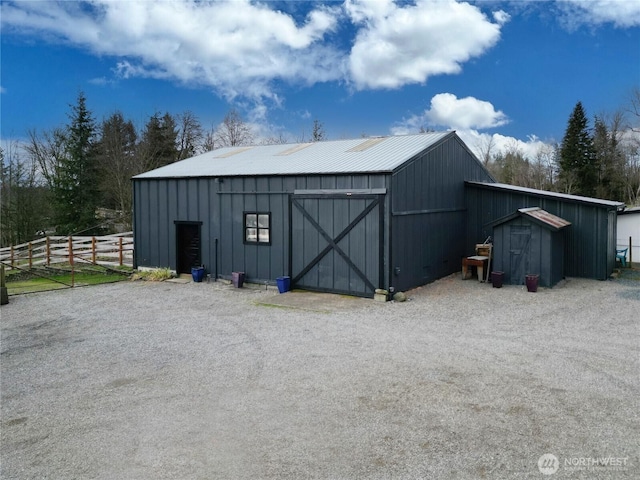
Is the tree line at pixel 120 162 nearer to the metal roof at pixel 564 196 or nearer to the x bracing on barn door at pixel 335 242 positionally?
the x bracing on barn door at pixel 335 242

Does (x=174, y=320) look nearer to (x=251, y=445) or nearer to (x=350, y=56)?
(x=251, y=445)

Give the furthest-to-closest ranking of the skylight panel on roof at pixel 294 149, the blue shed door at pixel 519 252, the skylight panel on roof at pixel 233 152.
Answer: the skylight panel on roof at pixel 233 152, the skylight panel on roof at pixel 294 149, the blue shed door at pixel 519 252

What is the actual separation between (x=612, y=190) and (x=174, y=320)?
39.3m

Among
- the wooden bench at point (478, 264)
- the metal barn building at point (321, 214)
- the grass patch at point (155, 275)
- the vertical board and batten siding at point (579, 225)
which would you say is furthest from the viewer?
the grass patch at point (155, 275)

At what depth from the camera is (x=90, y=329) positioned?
9664mm

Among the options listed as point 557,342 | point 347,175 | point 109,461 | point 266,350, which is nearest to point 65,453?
point 109,461

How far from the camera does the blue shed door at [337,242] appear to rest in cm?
1216

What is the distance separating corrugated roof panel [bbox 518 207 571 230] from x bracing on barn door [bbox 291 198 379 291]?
→ 4.68 m

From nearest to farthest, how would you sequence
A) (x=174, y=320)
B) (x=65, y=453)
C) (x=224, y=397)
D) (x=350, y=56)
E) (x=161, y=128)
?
1. (x=65, y=453)
2. (x=224, y=397)
3. (x=174, y=320)
4. (x=350, y=56)
5. (x=161, y=128)

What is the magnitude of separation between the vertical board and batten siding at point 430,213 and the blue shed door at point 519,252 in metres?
2.15

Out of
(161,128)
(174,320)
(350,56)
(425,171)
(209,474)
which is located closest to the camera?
(209,474)

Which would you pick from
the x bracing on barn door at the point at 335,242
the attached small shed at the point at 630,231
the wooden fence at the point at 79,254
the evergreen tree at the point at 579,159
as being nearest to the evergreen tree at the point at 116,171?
the wooden fence at the point at 79,254

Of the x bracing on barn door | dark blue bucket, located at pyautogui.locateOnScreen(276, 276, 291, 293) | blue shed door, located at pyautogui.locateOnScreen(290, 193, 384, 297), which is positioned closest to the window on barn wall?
blue shed door, located at pyautogui.locateOnScreen(290, 193, 384, 297)

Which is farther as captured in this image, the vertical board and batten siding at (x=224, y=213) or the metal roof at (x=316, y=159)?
the vertical board and batten siding at (x=224, y=213)
